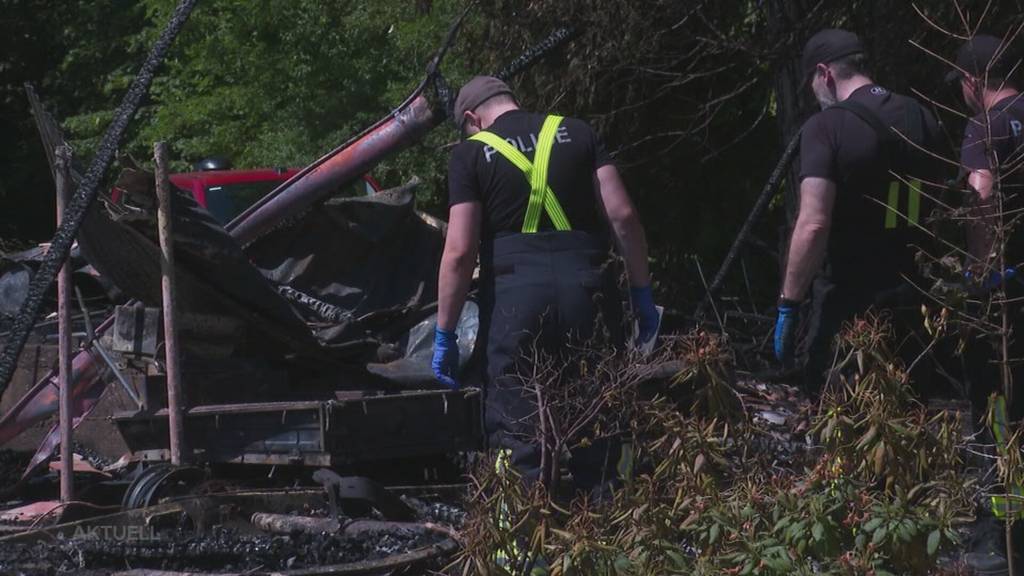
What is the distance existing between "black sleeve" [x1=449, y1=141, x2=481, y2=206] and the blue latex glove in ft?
2.23

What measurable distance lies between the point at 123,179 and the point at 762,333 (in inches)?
186

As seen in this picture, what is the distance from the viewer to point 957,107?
28.1ft

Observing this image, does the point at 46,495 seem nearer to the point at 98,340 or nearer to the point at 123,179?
the point at 98,340

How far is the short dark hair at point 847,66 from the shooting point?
541cm

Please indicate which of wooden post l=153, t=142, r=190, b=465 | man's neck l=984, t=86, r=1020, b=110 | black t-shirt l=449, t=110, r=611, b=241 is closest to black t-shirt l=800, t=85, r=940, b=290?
man's neck l=984, t=86, r=1020, b=110

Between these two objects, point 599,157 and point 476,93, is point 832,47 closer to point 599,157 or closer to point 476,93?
point 599,157

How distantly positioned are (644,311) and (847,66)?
1.13m

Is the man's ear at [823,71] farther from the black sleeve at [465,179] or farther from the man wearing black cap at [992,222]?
the black sleeve at [465,179]

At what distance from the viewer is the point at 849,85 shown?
542 centimetres

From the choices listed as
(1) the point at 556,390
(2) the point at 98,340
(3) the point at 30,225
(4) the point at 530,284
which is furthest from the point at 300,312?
(3) the point at 30,225

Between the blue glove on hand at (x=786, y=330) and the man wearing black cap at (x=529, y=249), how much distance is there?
0.51 metres

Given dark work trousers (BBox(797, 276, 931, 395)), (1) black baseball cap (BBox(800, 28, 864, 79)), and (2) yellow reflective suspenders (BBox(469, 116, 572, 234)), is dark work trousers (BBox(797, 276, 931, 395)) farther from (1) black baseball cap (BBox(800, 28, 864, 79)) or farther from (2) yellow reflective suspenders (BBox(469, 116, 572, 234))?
(2) yellow reflective suspenders (BBox(469, 116, 572, 234))

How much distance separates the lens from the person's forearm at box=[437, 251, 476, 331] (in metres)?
5.18

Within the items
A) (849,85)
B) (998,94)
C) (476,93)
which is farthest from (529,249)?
(998,94)
